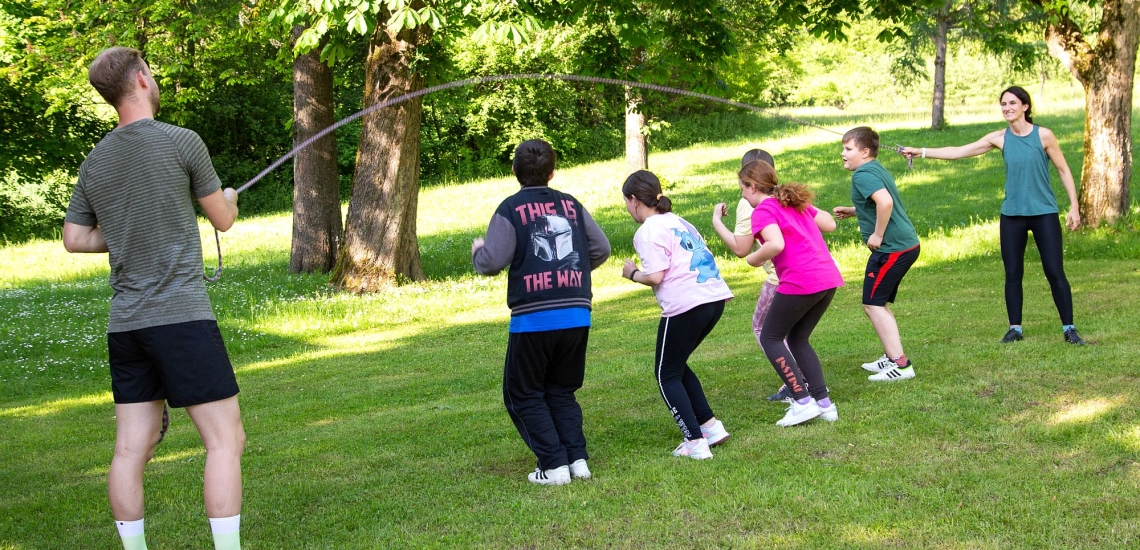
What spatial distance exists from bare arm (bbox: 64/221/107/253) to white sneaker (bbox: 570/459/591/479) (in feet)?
7.87

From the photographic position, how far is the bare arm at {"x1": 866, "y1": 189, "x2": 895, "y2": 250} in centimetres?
632

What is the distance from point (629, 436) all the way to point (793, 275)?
1.32m

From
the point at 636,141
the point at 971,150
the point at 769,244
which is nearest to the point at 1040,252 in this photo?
the point at 971,150

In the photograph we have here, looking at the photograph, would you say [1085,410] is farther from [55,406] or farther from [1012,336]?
[55,406]

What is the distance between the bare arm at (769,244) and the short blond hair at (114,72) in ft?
10.4

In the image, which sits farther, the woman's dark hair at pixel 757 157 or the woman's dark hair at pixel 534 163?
the woman's dark hair at pixel 757 157

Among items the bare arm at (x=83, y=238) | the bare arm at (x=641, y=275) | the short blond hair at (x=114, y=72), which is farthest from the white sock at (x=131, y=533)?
the bare arm at (x=641, y=275)

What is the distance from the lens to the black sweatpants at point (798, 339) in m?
5.57

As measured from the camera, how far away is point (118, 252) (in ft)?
11.9

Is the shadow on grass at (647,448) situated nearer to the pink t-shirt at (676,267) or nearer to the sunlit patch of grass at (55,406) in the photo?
the sunlit patch of grass at (55,406)

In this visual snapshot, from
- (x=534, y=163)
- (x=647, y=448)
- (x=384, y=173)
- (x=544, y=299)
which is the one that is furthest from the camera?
→ (x=384, y=173)

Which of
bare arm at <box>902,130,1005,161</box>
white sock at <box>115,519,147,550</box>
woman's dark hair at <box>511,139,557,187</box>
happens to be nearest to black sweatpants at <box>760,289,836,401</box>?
woman's dark hair at <box>511,139,557,187</box>

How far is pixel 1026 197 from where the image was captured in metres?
7.24

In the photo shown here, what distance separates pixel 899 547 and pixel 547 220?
84.2 inches
